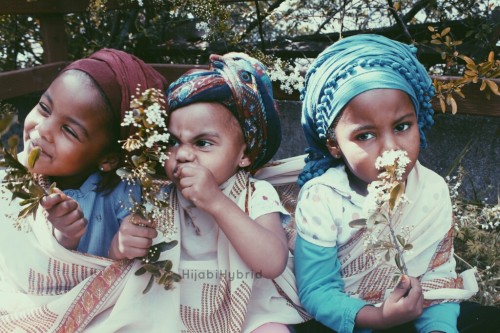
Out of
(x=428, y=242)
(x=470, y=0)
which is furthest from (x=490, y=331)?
(x=470, y=0)

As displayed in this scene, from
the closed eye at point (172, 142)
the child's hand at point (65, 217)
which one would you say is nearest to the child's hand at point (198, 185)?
the closed eye at point (172, 142)

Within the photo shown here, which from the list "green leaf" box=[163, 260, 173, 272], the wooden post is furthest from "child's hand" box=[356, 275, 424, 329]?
the wooden post

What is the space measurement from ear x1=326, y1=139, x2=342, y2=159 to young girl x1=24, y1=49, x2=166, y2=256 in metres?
0.64

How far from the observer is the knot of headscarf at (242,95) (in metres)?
2.18

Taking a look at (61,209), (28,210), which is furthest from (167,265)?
(28,210)

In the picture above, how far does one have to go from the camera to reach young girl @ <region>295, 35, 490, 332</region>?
2061mm

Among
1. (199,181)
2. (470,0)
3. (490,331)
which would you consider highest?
(470,0)

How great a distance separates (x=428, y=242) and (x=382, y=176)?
0.51 metres

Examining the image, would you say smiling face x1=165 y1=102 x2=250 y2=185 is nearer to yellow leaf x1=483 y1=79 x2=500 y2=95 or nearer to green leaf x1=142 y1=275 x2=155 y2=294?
green leaf x1=142 y1=275 x2=155 y2=294

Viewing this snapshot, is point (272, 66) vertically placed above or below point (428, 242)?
above

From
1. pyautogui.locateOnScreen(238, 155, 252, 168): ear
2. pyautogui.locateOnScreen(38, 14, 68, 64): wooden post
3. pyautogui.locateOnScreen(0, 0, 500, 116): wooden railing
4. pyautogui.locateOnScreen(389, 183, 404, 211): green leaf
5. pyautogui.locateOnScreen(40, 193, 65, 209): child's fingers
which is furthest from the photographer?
pyautogui.locateOnScreen(38, 14, 68, 64): wooden post

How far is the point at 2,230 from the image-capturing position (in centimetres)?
229

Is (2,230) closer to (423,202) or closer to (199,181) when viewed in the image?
(199,181)

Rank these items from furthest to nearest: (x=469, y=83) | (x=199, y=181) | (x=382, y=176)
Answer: (x=469, y=83)
(x=199, y=181)
(x=382, y=176)
